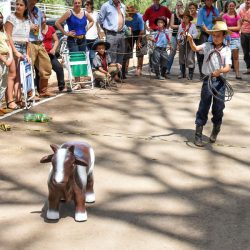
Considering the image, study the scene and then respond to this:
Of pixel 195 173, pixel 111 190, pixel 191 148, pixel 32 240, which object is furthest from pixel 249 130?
pixel 32 240

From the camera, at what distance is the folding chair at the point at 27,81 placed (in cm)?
941

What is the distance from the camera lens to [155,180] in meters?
6.17

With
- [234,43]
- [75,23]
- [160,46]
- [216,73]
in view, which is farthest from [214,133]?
[234,43]

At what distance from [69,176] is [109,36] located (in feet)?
26.4

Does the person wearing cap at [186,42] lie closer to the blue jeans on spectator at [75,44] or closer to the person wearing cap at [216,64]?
the blue jeans on spectator at [75,44]

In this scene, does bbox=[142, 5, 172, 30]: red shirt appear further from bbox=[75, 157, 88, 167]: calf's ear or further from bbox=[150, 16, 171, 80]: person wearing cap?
Result: bbox=[75, 157, 88, 167]: calf's ear

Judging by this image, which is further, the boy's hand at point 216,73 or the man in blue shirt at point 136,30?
the man in blue shirt at point 136,30

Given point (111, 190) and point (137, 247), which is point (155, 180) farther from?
point (137, 247)

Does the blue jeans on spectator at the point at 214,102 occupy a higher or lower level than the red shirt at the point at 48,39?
lower

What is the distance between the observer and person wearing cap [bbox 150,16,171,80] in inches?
520

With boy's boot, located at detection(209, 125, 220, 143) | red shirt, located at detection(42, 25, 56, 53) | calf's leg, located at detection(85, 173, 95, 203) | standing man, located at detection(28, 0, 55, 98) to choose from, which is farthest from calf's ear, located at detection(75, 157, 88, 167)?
red shirt, located at detection(42, 25, 56, 53)

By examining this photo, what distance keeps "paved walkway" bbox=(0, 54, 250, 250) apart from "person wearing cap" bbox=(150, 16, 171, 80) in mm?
3209

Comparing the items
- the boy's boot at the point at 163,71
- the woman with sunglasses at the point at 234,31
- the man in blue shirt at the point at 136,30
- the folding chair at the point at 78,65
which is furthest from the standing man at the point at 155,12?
the folding chair at the point at 78,65

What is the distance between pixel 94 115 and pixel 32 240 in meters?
4.90
